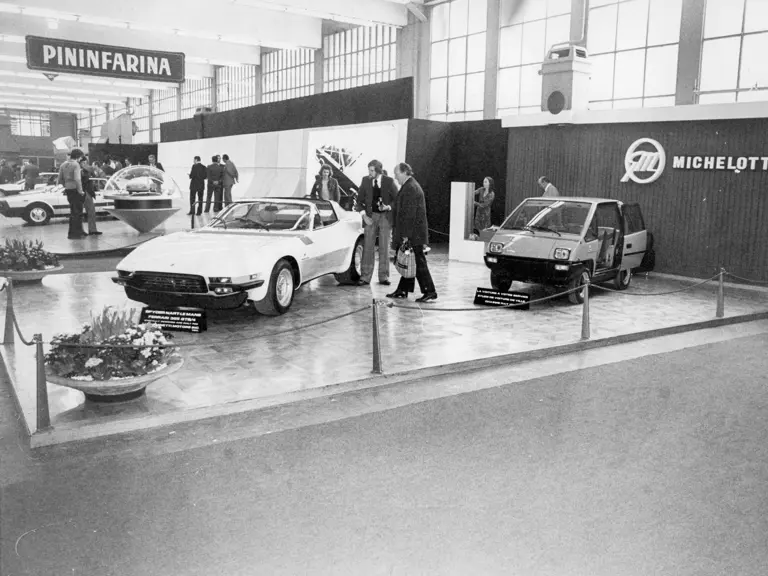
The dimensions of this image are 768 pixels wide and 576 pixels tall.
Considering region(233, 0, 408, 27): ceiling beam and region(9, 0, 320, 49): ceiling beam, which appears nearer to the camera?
region(9, 0, 320, 49): ceiling beam

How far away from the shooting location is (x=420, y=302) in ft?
34.0

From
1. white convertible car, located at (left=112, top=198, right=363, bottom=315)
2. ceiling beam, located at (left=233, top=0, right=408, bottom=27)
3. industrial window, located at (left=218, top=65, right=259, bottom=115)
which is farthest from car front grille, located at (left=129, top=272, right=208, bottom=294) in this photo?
industrial window, located at (left=218, top=65, right=259, bottom=115)

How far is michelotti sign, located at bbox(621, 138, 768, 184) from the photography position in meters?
13.1

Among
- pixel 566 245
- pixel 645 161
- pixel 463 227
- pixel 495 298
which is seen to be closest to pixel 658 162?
pixel 645 161

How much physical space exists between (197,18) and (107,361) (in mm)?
23373

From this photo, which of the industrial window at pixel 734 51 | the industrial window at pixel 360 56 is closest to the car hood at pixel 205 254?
the industrial window at pixel 734 51

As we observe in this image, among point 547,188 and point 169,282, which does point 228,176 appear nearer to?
point 547,188

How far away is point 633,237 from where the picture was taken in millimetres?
12438

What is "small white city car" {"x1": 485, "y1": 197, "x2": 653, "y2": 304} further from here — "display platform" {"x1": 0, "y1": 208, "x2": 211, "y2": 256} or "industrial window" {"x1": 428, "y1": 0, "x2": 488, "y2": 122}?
"industrial window" {"x1": 428, "y1": 0, "x2": 488, "y2": 122}

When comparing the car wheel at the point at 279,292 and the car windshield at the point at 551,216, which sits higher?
the car windshield at the point at 551,216

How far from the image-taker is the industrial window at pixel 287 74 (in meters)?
35.9

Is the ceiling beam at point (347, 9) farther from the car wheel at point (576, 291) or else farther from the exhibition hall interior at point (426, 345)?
the car wheel at point (576, 291)

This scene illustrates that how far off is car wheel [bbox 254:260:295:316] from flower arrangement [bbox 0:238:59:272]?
167 inches

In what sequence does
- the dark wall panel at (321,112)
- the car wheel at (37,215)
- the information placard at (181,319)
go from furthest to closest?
the dark wall panel at (321,112) < the car wheel at (37,215) < the information placard at (181,319)
